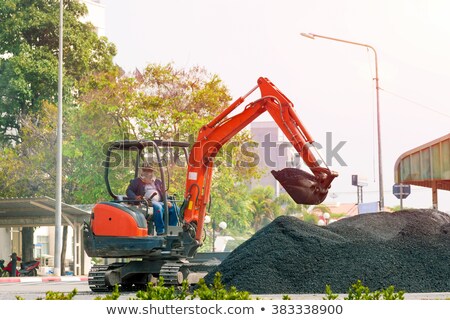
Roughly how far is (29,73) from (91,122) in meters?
7.05

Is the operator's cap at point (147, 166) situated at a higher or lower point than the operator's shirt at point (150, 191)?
higher

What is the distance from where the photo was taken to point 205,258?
23.7 m

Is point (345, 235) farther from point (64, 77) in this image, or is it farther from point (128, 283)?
point (64, 77)

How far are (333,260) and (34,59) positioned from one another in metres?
44.1

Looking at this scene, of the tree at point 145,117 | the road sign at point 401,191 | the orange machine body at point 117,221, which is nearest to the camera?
the orange machine body at point 117,221

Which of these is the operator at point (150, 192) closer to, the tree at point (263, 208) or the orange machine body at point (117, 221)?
the orange machine body at point (117, 221)

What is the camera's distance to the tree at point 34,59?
61.3 metres

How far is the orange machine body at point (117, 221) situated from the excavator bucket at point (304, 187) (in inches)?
122

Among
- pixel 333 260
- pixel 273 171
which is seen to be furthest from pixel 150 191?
pixel 333 260

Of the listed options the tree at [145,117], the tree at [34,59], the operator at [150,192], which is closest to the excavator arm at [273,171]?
the operator at [150,192]

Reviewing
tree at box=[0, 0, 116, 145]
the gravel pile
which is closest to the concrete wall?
tree at box=[0, 0, 116, 145]

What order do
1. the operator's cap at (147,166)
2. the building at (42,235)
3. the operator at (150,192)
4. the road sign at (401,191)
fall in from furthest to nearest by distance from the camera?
1. the road sign at (401,191)
2. the building at (42,235)
3. the operator at (150,192)
4. the operator's cap at (147,166)

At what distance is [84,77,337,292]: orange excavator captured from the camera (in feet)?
69.9

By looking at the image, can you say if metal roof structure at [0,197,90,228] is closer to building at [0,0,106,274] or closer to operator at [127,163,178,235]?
building at [0,0,106,274]
